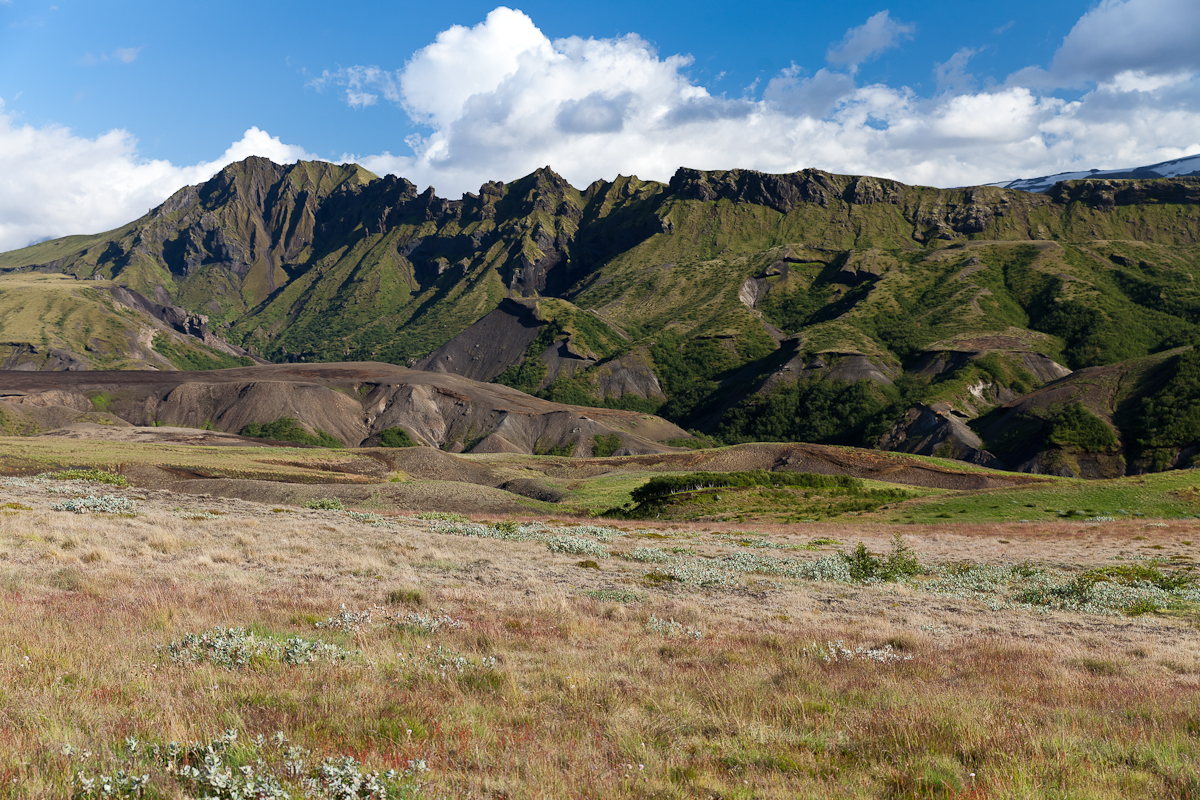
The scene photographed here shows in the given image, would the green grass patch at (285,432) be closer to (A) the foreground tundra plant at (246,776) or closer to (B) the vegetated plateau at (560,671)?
(B) the vegetated plateau at (560,671)

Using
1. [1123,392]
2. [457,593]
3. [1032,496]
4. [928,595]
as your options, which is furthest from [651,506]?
[1123,392]

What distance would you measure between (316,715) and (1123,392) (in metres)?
187

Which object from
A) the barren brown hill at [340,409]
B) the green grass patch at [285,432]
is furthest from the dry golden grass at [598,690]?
the green grass patch at [285,432]

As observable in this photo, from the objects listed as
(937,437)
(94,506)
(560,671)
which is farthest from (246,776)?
(937,437)

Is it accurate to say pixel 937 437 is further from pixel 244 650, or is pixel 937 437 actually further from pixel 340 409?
pixel 244 650

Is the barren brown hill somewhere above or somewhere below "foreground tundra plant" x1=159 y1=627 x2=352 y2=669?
below

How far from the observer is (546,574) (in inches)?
830

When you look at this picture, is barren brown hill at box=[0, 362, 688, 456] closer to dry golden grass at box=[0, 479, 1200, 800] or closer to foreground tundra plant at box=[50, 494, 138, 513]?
foreground tundra plant at box=[50, 494, 138, 513]

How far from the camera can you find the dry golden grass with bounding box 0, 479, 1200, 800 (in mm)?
6055

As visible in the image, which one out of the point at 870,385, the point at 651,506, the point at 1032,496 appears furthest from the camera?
the point at 870,385

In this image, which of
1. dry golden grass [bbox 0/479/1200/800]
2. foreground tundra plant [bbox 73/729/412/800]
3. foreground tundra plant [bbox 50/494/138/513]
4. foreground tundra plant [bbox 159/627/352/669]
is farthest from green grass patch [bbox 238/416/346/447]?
foreground tundra plant [bbox 73/729/412/800]

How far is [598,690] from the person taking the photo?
8.54m

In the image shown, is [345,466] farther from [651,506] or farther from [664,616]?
[664,616]

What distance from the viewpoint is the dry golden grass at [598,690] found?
6055 millimetres
